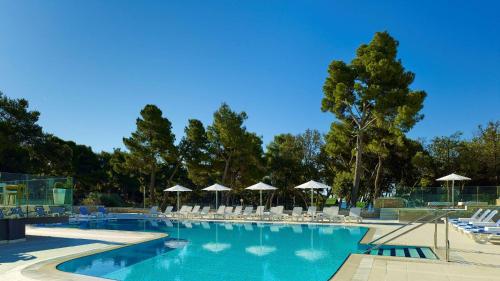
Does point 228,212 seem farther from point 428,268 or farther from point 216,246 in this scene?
point 428,268

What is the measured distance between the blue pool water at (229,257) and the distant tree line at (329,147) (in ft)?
33.2

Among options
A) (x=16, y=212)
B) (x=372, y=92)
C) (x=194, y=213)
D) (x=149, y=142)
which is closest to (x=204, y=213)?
Answer: (x=194, y=213)

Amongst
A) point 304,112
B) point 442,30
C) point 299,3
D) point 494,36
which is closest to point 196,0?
point 299,3

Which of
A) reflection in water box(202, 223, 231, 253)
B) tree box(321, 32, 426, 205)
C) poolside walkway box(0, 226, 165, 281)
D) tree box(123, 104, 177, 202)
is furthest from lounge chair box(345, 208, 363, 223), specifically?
tree box(123, 104, 177, 202)

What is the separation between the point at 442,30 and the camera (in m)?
19.4

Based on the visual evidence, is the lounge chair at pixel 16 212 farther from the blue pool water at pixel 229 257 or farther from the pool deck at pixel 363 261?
the blue pool water at pixel 229 257

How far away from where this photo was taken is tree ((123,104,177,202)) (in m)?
28.4

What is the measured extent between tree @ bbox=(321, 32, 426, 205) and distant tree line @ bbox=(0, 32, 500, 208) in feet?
0.18

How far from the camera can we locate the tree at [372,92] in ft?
76.2

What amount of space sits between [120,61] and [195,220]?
848 cm

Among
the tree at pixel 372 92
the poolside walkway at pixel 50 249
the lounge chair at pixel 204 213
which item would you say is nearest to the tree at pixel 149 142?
the lounge chair at pixel 204 213

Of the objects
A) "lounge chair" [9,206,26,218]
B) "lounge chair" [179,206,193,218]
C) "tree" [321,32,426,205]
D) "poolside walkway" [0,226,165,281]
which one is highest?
"tree" [321,32,426,205]

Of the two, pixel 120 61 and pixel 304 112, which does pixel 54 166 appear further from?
pixel 304 112

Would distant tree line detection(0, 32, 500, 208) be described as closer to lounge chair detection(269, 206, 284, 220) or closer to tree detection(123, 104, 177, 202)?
tree detection(123, 104, 177, 202)
